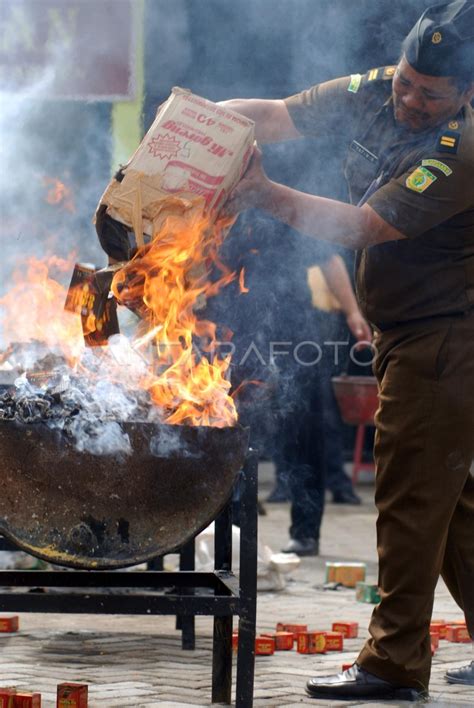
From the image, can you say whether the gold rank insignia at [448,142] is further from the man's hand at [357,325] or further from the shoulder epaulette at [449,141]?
the man's hand at [357,325]


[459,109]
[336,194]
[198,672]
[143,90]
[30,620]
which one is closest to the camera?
[459,109]

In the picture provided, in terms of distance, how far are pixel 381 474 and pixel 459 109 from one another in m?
1.16

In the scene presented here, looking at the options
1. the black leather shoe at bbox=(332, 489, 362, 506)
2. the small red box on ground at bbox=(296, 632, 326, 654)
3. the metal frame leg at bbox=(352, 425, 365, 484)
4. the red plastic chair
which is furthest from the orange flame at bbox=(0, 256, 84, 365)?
the metal frame leg at bbox=(352, 425, 365, 484)

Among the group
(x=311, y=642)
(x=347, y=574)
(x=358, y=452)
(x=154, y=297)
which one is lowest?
(x=358, y=452)

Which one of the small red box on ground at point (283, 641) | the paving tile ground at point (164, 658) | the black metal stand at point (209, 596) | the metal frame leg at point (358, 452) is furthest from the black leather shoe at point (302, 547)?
the metal frame leg at point (358, 452)

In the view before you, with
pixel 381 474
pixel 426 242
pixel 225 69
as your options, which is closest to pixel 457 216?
pixel 426 242

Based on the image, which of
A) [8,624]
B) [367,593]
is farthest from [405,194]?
[367,593]

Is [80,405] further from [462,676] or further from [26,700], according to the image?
[462,676]

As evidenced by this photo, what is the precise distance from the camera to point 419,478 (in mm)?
3879

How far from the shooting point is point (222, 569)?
404 cm

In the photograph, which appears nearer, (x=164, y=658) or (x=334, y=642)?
(x=164, y=658)

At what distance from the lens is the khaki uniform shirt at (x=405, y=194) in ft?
12.2

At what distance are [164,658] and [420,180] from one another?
1955 millimetres

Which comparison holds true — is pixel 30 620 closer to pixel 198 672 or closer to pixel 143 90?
pixel 198 672
